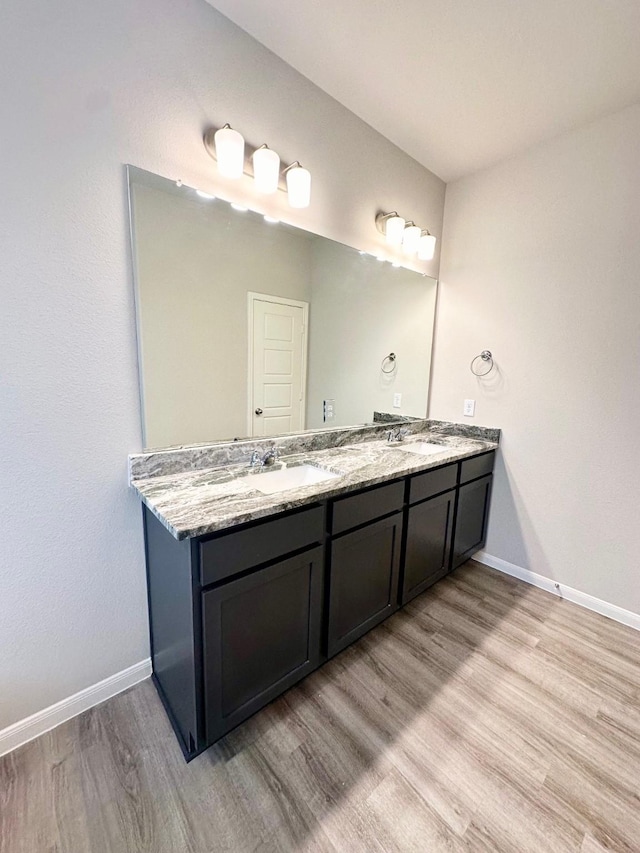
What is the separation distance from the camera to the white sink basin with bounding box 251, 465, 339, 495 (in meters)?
1.64

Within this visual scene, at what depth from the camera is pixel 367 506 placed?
1612mm

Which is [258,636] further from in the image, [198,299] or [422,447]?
[422,447]

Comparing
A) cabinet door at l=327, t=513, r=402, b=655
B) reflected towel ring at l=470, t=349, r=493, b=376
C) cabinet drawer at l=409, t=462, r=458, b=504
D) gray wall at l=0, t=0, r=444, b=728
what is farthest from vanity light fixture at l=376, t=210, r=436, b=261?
cabinet door at l=327, t=513, r=402, b=655

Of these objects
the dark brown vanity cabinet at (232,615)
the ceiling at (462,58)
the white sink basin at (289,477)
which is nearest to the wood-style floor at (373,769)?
the dark brown vanity cabinet at (232,615)

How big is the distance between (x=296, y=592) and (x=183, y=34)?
213 centimetres

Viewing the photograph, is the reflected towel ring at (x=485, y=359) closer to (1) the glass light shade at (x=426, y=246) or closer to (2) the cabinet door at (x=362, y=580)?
(1) the glass light shade at (x=426, y=246)

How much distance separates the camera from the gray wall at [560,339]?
1949mm

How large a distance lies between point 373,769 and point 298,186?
7.58ft

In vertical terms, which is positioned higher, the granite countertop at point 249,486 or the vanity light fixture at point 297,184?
the vanity light fixture at point 297,184

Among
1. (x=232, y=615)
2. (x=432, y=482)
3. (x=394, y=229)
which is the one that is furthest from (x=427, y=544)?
(x=394, y=229)

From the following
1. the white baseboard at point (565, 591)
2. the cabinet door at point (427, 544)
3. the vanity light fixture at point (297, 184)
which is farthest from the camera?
the white baseboard at point (565, 591)

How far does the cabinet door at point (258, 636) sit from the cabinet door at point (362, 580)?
10cm

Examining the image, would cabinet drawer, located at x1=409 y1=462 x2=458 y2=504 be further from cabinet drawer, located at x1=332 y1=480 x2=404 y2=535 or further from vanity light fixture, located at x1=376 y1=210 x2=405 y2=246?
vanity light fixture, located at x1=376 y1=210 x2=405 y2=246

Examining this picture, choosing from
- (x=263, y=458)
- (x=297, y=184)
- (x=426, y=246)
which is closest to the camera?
(x=297, y=184)
